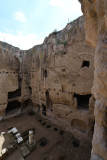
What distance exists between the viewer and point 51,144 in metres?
6.39

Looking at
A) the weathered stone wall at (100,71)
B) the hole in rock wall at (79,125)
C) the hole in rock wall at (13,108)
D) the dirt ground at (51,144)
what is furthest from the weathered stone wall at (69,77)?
the weathered stone wall at (100,71)

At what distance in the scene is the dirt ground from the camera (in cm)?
543

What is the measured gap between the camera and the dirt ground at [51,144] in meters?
5.43

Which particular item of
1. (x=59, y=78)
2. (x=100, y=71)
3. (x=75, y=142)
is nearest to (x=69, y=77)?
(x=59, y=78)

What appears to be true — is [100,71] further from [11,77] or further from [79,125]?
[11,77]

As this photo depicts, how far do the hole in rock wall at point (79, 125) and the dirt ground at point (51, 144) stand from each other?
0.86 m

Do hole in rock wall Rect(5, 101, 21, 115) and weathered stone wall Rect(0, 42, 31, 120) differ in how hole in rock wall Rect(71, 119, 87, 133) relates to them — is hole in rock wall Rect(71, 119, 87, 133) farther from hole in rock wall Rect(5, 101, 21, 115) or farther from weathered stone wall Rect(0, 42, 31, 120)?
hole in rock wall Rect(5, 101, 21, 115)

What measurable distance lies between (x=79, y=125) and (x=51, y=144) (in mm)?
3063

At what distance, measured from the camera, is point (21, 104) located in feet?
37.6

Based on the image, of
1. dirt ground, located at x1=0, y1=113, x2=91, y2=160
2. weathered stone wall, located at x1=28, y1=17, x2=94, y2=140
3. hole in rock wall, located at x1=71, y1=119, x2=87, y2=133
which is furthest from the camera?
hole in rock wall, located at x1=71, y1=119, x2=87, y2=133

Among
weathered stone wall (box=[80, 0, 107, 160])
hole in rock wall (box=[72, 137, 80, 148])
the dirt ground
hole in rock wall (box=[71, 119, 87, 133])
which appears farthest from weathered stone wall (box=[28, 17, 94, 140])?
weathered stone wall (box=[80, 0, 107, 160])

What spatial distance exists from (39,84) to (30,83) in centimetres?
223

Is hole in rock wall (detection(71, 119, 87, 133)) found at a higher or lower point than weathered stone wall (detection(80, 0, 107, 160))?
lower

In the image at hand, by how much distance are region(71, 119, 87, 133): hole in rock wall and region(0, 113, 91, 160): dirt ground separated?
2.81ft
